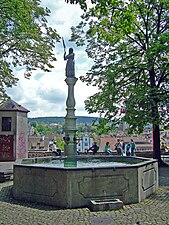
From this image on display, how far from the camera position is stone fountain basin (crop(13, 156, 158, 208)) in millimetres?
8656

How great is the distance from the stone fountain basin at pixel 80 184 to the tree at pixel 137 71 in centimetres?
916

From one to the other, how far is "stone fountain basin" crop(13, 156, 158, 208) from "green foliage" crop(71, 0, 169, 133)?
30.0 ft

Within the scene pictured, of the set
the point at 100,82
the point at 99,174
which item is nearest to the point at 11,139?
the point at 100,82

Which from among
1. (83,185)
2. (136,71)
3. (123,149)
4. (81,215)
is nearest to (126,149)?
(123,149)

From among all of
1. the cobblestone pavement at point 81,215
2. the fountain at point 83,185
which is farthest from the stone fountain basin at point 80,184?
the cobblestone pavement at point 81,215

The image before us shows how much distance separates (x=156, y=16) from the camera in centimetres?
2067

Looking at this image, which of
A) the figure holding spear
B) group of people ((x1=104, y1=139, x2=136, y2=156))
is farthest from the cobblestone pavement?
group of people ((x1=104, y1=139, x2=136, y2=156))

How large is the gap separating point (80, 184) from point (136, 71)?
43.9 feet

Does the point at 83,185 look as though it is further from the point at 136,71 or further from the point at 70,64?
the point at 136,71

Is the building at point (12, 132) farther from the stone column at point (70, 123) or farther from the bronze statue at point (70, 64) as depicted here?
the bronze statue at point (70, 64)

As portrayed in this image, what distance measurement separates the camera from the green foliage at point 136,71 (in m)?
18.4

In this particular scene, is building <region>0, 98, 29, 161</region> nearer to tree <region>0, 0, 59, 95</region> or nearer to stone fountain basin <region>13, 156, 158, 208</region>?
tree <region>0, 0, 59, 95</region>

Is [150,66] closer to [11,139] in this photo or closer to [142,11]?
[142,11]

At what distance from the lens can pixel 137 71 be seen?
67.8 ft
